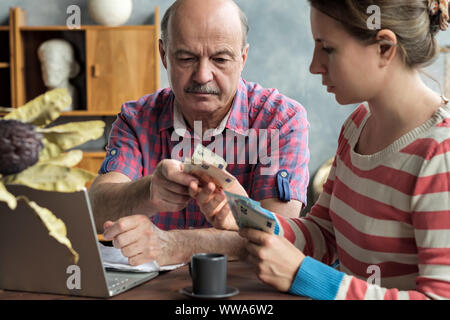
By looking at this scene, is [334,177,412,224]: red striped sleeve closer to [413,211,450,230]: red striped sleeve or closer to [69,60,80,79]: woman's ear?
[413,211,450,230]: red striped sleeve

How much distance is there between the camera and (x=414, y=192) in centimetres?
111

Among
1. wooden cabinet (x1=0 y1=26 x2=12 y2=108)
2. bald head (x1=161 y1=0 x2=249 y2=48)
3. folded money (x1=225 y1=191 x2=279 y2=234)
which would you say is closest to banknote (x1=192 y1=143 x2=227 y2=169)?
folded money (x1=225 y1=191 x2=279 y2=234)

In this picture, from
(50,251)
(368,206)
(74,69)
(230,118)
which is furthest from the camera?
(74,69)

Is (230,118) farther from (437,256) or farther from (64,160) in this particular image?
(64,160)

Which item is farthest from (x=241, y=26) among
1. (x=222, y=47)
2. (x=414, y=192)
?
(x=414, y=192)

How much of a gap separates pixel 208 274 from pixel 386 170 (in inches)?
18.0

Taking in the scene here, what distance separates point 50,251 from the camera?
1.03 m

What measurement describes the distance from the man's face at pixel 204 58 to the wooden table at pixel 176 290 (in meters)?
0.75

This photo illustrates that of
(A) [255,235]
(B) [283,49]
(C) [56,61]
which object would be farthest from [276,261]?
(B) [283,49]

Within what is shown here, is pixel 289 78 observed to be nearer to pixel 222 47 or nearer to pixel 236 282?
pixel 222 47

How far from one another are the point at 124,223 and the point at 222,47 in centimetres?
77

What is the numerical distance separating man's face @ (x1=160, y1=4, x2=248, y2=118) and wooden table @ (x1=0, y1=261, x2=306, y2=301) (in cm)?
75

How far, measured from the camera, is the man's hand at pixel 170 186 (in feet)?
4.68

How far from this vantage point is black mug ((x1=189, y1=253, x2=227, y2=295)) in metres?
1.05
